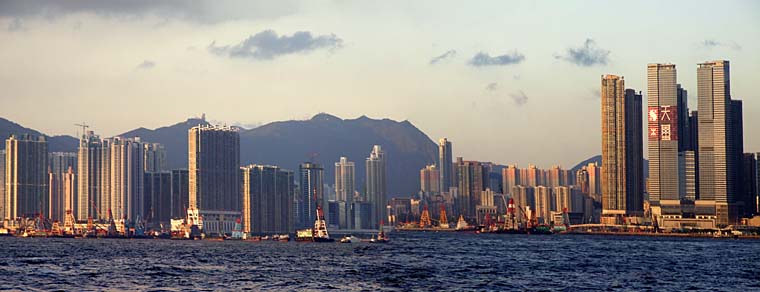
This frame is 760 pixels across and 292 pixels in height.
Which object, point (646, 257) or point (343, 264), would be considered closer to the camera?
Result: point (343, 264)

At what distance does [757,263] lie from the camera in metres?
138

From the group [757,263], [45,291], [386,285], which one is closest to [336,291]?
[386,285]

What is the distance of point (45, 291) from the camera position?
83.5 m

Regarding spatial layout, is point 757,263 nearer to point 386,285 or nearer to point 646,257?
point 646,257

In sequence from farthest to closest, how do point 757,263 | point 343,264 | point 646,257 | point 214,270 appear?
point 646,257
point 757,263
point 343,264
point 214,270

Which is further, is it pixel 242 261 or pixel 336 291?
pixel 242 261

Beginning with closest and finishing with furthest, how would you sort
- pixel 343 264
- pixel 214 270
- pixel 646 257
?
pixel 214 270, pixel 343 264, pixel 646 257

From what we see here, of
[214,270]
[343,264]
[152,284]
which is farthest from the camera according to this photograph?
[343,264]

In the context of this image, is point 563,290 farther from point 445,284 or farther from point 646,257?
point 646,257

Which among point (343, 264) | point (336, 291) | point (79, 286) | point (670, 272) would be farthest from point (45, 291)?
point (670, 272)

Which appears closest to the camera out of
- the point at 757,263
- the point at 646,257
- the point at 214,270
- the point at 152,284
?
the point at 152,284

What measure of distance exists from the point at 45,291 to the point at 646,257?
9379 cm

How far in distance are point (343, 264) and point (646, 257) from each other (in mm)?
47897

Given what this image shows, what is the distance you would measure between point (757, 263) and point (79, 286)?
85175 millimetres
